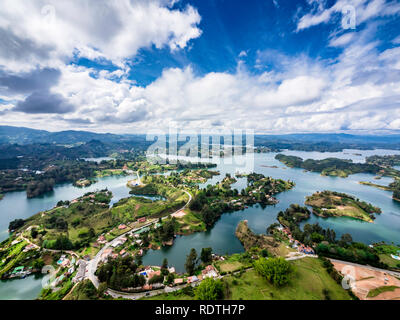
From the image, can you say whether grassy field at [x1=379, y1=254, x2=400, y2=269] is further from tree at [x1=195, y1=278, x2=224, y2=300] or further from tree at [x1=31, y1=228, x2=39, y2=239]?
tree at [x1=31, y1=228, x2=39, y2=239]

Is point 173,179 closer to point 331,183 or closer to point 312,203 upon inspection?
point 312,203

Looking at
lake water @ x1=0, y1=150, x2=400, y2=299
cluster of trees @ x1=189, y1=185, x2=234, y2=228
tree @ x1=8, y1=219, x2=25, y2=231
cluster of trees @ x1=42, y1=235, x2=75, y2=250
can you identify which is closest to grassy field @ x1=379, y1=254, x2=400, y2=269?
lake water @ x1=0, y1=150, x2=400, y2=299

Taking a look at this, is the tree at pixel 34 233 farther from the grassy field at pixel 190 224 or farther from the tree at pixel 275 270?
the tree at pixel 275 270

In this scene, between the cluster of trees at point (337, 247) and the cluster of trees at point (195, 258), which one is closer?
the cluster of trees at point (195, 258)

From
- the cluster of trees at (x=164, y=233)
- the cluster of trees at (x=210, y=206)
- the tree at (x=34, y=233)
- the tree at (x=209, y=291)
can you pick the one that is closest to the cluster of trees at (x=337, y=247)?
the cluster of trees at (x=210, y=206)

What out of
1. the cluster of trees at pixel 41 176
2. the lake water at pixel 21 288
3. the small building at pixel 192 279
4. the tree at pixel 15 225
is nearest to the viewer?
the lake water at pixel 21 288

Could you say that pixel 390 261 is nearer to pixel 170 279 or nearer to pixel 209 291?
pixel 209 291

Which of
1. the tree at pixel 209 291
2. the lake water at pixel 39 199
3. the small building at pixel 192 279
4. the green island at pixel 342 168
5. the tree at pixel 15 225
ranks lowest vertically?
the lake water at pixel 39 199
